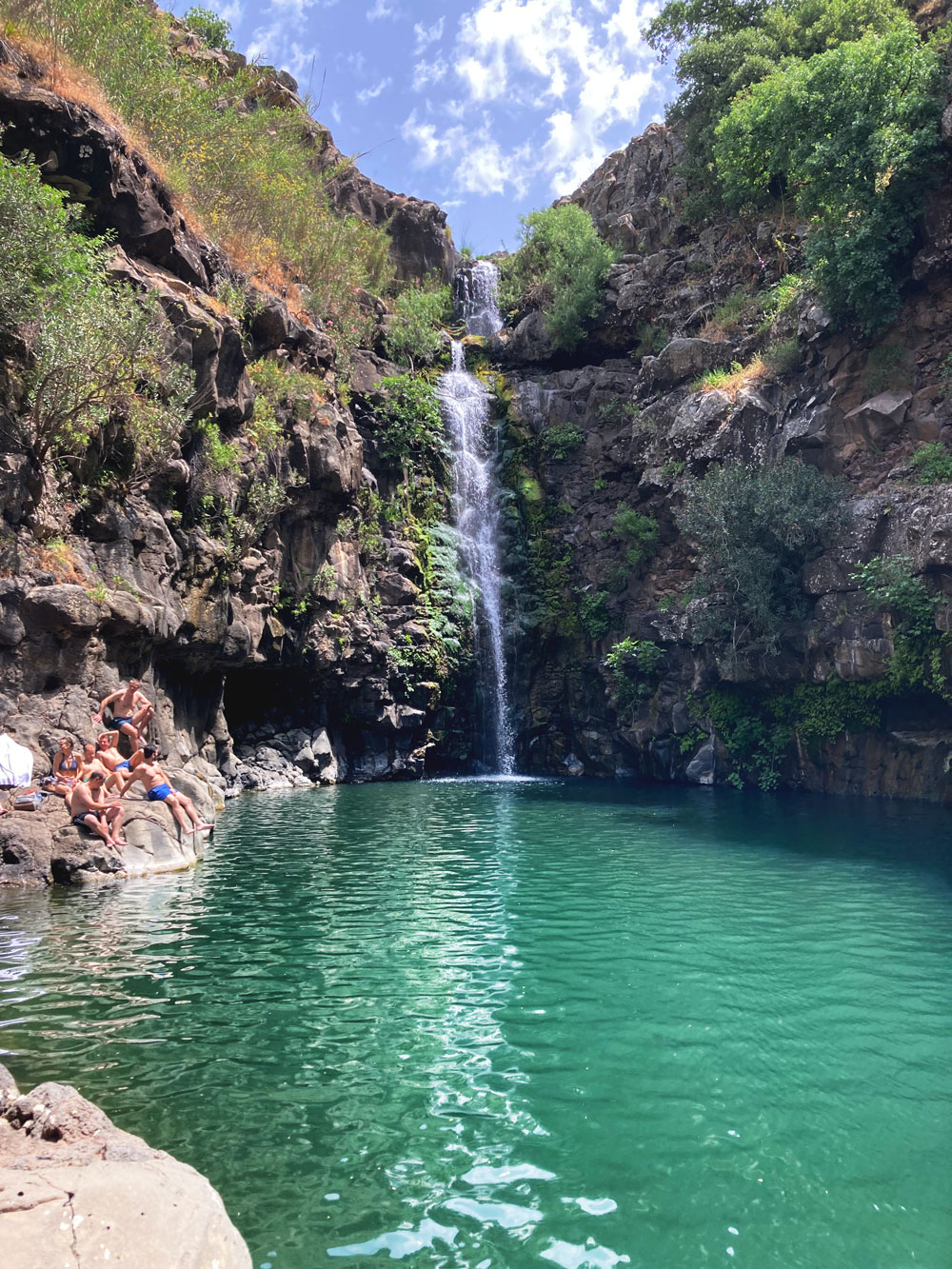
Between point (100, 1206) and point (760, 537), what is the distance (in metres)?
25.2

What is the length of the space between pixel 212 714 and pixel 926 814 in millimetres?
19648

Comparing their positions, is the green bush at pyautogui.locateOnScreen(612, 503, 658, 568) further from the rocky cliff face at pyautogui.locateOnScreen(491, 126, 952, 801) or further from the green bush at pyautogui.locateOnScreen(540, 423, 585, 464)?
the green bush at pyautogui.locateOnScreen(540, 423, 585, 464)

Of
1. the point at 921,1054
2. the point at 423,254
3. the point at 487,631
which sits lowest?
the point at 921,1054

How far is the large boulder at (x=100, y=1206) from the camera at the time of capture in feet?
10.2

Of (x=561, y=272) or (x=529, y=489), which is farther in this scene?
(x=561, y=272)

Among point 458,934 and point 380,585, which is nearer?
point 458,934

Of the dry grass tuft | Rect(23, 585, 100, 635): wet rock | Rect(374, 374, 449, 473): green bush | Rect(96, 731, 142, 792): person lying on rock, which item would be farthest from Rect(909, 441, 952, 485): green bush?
Rect(23, 585, 100, 635): wet rock

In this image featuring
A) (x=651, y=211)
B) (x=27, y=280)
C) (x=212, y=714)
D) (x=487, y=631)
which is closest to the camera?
(x=27, y=280)

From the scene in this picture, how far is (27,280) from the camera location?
587 inches

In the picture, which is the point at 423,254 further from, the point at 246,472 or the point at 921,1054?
the point at 921,1054

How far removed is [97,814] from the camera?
12945 mm

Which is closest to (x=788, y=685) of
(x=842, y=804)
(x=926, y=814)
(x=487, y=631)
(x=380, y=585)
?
(x=842, y=804)

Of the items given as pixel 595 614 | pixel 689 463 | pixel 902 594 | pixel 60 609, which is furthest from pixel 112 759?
pixel 689 463

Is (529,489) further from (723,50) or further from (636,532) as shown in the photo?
(723,50)
